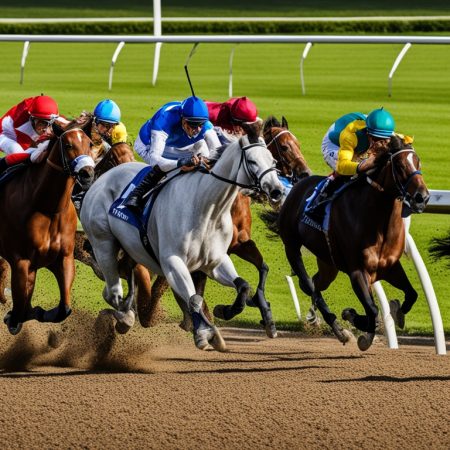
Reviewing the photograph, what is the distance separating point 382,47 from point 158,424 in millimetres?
19695

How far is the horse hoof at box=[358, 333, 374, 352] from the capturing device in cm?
750

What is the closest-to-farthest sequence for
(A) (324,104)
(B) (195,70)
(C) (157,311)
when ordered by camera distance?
(C) (157,311) < (A) (324,104) < (B) (195,70)

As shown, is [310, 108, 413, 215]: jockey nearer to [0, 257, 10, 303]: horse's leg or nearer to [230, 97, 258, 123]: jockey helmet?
[230, 97, 258, 123]: jockey helmet

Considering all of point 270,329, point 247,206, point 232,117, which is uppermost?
point 232,117

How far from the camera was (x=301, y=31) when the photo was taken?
2517 cm

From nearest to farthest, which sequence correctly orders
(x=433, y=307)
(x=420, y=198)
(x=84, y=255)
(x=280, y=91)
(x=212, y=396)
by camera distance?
1. (x=212, y=396)
2. (x=420, y=198)
3. (x=433, y=307)
4. (x=84, y=255)
5. (x=280, y=91)

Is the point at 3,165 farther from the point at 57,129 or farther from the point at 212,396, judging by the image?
the point at 212,396

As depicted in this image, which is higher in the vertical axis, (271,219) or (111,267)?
(271,219)

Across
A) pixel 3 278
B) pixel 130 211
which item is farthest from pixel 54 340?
pixel 3 278

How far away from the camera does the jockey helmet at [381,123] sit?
7465 millimetres

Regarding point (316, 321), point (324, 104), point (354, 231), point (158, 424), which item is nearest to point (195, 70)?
point (324, 104)

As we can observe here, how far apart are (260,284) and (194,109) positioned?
1464 mm

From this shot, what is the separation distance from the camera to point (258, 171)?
666 cm

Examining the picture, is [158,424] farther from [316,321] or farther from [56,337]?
[316,321]
